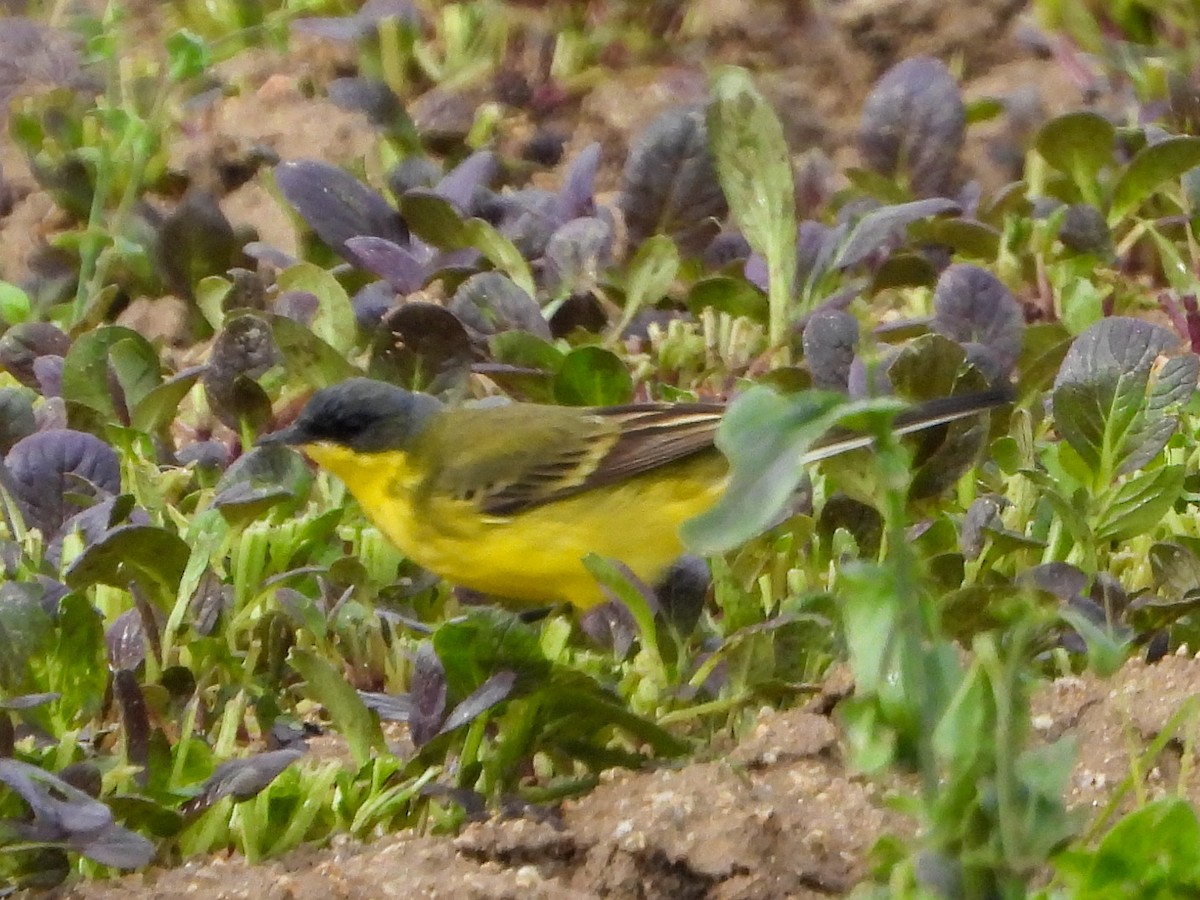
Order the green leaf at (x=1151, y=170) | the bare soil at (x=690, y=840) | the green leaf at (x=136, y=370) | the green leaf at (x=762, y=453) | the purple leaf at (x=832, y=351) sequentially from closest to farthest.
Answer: the green leaf at (x=762, y=453) → the bare soil at (x=690, y=840) → the purple leaf at (x=832, y=351) → the green leaf at (x=136, y=370) → the green leaf at (x=1151, y=170)

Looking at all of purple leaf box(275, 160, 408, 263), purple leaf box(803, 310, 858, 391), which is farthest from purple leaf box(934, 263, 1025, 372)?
purple leaf box(275, 160, 408, 263)

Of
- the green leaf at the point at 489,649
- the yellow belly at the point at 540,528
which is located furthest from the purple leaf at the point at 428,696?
the yellow belly at the point at 540,528

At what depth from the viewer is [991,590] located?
353 centimetres

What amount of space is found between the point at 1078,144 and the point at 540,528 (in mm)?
2372

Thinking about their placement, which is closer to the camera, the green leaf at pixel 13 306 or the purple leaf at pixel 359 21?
the green leaf at pixel 13 306

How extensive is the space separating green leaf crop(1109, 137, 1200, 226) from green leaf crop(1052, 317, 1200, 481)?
1445 millimetres

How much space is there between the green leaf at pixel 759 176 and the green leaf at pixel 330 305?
1.08 metres

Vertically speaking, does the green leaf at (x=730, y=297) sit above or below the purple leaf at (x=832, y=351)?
below

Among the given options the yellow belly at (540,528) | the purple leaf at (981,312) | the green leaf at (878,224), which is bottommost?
the yellow belly at (540,528)

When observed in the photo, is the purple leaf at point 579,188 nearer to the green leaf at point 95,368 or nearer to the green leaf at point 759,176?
the green leaf at point 759,176

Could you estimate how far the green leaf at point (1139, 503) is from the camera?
148 inches

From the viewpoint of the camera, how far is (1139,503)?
3.80 metres

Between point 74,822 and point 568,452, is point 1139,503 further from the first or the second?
point 74,822

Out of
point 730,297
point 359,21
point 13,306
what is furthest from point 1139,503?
point 359,21
